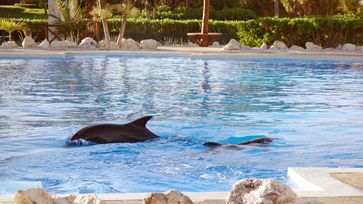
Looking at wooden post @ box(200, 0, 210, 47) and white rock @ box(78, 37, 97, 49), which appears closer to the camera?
white rock @ box(78, 37, 97, 49)

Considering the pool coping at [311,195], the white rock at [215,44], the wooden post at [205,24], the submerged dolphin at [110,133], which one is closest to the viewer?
the pool coping at [311,195]

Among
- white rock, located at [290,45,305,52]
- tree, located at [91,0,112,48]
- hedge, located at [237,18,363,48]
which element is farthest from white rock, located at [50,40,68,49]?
white rock, located at [290,45,305,52]

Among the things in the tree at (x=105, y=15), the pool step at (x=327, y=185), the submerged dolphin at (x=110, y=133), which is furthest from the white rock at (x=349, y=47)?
the pool step at (x=327, y=185)

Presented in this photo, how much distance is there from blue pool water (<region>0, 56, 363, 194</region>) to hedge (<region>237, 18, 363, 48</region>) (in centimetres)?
429

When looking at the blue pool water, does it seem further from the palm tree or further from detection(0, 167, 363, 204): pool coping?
the palm tree

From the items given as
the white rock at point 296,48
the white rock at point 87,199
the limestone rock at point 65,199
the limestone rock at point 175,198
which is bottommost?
the white rock at point 296,48

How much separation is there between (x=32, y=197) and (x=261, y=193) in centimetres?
132

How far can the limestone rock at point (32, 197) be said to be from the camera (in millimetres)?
4039

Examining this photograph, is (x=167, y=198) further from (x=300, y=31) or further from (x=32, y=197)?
(x=300, y=31)

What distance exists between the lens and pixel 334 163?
347 inches

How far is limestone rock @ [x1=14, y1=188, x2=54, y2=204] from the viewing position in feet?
13.3

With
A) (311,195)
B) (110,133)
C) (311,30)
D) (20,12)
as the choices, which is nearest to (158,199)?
(311,195)

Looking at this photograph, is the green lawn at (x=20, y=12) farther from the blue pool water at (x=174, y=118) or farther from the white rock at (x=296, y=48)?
the blue pool water at (x=174, y=118)

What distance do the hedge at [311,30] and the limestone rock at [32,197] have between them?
22.2m
